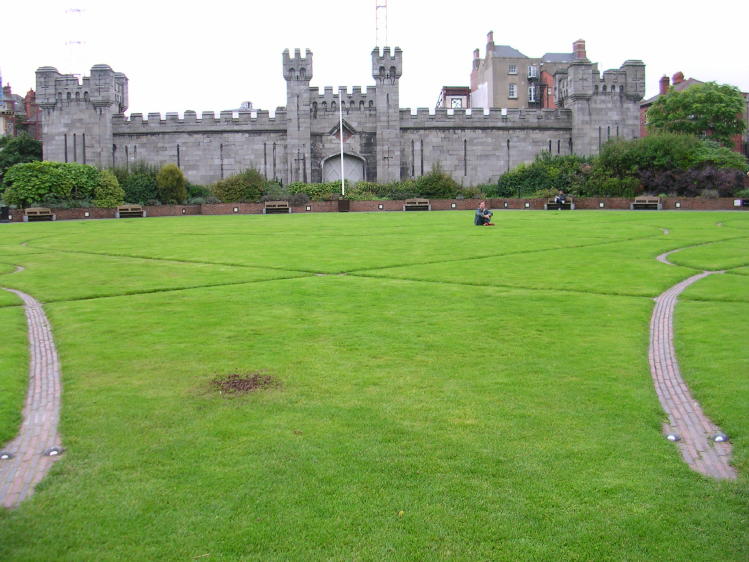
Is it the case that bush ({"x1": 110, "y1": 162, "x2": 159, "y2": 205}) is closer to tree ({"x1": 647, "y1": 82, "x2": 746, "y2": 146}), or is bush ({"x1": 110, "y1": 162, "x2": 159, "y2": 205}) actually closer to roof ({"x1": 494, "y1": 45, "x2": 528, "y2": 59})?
tree ({"x1": 647, "y1": 82, "x2": 746, "y2": 146})

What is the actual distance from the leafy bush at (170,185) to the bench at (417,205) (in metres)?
17.5

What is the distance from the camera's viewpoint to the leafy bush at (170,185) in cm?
5625

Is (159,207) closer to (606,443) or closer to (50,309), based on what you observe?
(50,309)

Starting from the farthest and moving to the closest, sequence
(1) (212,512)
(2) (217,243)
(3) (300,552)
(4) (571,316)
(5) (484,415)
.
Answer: (2) (217,243)
(4) (571,316)
(5) (484,415)
(1) (212,512)
(3) (300,552)

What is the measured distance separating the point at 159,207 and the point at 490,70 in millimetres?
56864

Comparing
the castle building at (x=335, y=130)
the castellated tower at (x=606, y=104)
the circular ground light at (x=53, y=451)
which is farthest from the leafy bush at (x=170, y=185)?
the circular ground light at (x=53, y=451)

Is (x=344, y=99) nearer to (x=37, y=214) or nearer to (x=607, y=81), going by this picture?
(x=607, y=81)

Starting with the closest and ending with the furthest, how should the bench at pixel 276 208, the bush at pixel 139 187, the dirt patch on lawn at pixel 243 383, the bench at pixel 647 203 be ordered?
1. the dirt patch on lawn at pixel 243 383
2. the bench at pixel 647 203
3. the bench at pixel 276 208
4. the bush at pixel 139 187

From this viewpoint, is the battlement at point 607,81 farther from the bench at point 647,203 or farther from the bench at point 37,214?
the bench at point 37,214

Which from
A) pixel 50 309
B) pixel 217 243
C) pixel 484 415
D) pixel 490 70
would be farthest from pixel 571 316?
pixel 490 70

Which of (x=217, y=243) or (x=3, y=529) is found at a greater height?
(x=217, y=243)

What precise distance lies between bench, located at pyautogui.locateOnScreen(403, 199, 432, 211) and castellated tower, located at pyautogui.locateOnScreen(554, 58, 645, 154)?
750 inches

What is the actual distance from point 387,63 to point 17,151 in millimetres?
33787

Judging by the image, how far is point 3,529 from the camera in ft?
19.1
